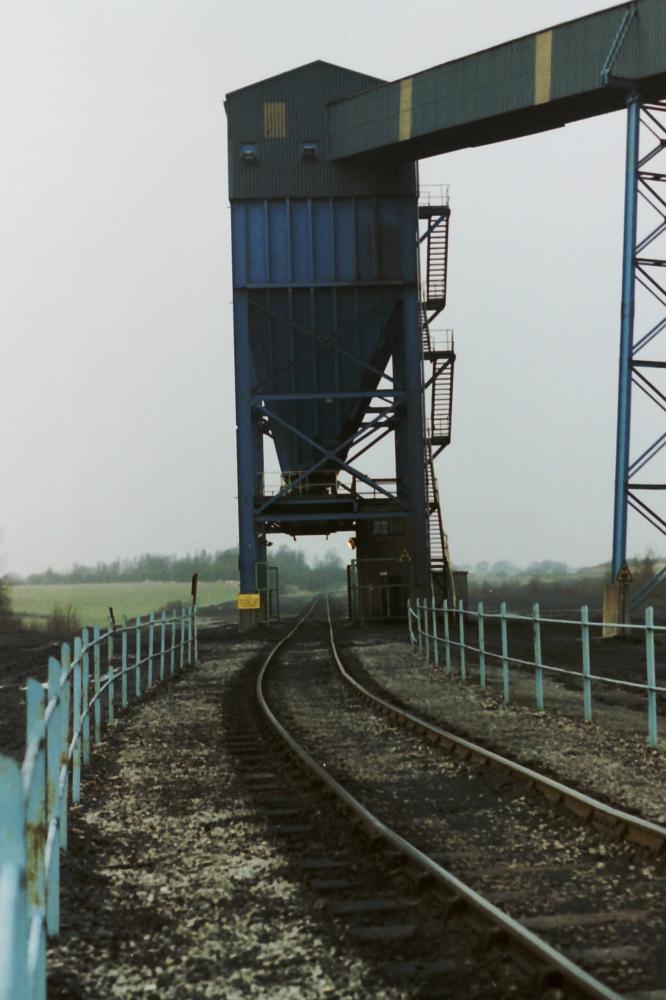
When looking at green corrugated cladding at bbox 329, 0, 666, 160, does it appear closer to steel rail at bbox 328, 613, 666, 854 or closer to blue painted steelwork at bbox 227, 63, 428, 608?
blue painted steelwork at bbox 227, 63, 428, 608

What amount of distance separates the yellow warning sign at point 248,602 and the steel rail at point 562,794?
940 inches

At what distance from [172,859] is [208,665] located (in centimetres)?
1843

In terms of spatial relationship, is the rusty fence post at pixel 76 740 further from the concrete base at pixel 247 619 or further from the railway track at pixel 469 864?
the concrete base at pixel 247 619

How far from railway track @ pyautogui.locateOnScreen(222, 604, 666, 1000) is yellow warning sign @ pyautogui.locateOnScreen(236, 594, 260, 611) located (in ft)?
83.1

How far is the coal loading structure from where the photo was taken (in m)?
37.7

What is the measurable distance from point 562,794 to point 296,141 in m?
32.6

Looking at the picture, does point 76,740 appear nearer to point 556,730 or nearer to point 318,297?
point 556,730

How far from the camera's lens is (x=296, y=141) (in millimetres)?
38625

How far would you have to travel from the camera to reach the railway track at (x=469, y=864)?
5.16m

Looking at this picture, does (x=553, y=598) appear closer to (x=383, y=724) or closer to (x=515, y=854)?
(x=383, y=724)

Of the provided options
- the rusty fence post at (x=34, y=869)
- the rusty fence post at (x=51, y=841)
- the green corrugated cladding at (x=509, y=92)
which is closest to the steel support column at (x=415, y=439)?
the green corrugated cladding at (x=509, y=92)

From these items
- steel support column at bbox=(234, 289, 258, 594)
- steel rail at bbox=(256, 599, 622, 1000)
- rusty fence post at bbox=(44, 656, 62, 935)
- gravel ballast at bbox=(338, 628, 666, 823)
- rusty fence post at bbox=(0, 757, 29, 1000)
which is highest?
steel support column at bbox=(234, 289, 258, 594)

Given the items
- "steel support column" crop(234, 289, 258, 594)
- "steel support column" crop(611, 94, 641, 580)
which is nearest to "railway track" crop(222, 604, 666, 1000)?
"steel support column" crop(611, 94, 641, 580)

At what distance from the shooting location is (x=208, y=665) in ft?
84.8
